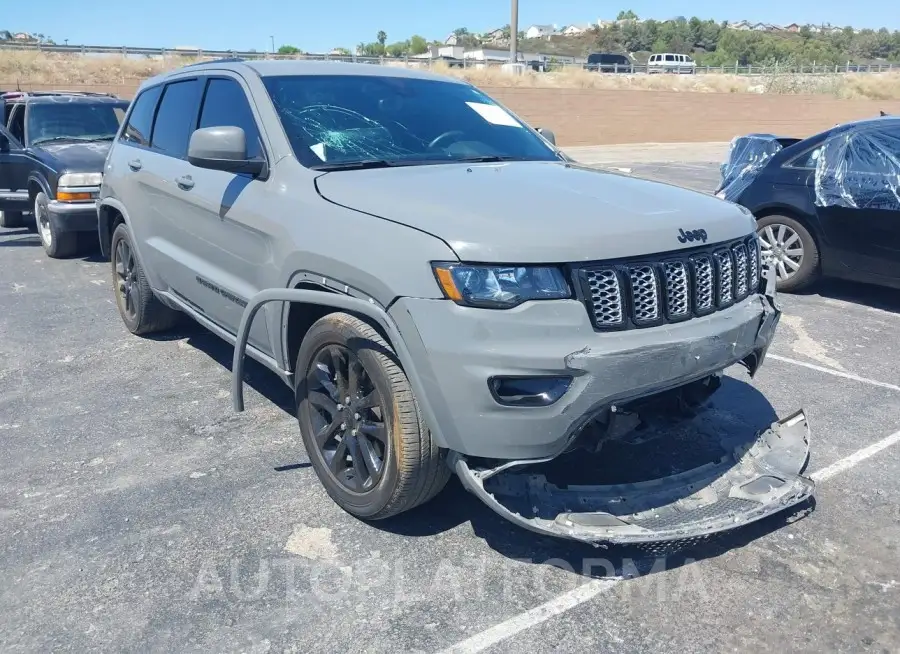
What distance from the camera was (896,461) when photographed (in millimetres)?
4031

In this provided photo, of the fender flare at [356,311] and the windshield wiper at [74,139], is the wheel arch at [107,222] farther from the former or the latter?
the windshield wiper at [74,139]

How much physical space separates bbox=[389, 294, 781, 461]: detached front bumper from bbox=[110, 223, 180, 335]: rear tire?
10.9 feet

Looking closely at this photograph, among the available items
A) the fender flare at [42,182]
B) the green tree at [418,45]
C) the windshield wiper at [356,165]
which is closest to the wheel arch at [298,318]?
the windshield wiper at [356,165]

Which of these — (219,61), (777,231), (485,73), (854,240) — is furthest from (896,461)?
(485,73)

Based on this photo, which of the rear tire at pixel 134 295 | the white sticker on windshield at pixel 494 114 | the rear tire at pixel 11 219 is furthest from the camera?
the rear tire at pixel 11 219

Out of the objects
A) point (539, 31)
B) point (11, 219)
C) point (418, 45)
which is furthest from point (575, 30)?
point (11, 219)

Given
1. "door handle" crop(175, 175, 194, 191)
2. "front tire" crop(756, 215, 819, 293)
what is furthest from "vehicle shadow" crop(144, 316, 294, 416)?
"front tire" crop(756, 215, 819, 293)

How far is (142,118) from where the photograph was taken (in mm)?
5543

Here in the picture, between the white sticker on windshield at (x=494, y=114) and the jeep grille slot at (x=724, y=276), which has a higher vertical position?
the white sticker on windshield at (x=494, y=114)

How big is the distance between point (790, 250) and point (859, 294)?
89 cm

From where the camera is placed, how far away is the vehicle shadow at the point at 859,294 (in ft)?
23.4

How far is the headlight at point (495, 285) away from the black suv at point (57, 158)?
655cm

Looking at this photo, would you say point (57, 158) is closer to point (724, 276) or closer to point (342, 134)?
point (342, 134)

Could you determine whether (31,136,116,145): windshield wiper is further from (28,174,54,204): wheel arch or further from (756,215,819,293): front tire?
(756,215,819,293): front tire
